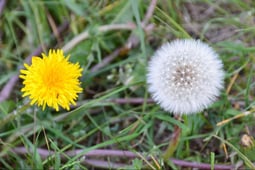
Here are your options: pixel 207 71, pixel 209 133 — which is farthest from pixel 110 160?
pixel 207 71

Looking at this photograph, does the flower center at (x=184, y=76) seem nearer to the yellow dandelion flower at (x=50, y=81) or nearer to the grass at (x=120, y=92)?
the grass at (x=120, y=92)

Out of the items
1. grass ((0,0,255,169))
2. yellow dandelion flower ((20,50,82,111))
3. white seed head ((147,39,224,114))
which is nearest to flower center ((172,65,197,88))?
white seed head ((147,39,224,114))

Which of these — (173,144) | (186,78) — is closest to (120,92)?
(173,144)

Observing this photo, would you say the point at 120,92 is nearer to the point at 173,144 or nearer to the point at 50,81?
the point at 173,144

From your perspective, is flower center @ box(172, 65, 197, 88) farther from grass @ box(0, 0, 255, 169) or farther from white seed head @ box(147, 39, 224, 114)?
grass @ box(0, 0, 255, 169)

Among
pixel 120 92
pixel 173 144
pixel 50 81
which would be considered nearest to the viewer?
pixel 50 81

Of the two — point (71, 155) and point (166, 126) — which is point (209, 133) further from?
point (71, 155)
